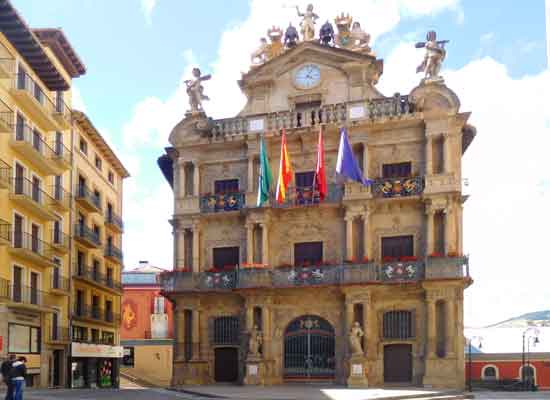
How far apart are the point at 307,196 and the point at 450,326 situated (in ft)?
28.4

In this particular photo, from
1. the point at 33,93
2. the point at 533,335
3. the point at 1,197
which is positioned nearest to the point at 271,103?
the point at 33,93

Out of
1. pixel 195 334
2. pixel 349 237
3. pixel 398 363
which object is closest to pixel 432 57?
pixel 349 237

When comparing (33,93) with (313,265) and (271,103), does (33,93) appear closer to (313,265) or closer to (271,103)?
(271,103)

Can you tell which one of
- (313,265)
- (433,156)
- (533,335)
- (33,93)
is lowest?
(533,335)

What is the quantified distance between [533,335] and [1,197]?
36780mm

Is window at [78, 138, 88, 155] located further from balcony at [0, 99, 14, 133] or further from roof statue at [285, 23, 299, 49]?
roof statue at [285, 23, 299, 49]

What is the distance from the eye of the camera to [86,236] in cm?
4169

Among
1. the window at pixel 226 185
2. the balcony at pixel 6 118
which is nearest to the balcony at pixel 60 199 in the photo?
the balcony at pixel 6 118

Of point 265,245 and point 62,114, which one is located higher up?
point 62,114

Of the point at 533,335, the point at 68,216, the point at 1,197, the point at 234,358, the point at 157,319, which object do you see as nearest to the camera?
the point at 1,197

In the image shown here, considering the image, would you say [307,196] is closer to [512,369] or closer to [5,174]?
[5,174]

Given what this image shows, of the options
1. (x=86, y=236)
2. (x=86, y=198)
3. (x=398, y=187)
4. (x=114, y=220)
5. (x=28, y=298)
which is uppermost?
(x=86, y=198)

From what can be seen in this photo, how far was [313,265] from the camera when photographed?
1326 inches

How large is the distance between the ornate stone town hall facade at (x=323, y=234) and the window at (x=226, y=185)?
0.07m
